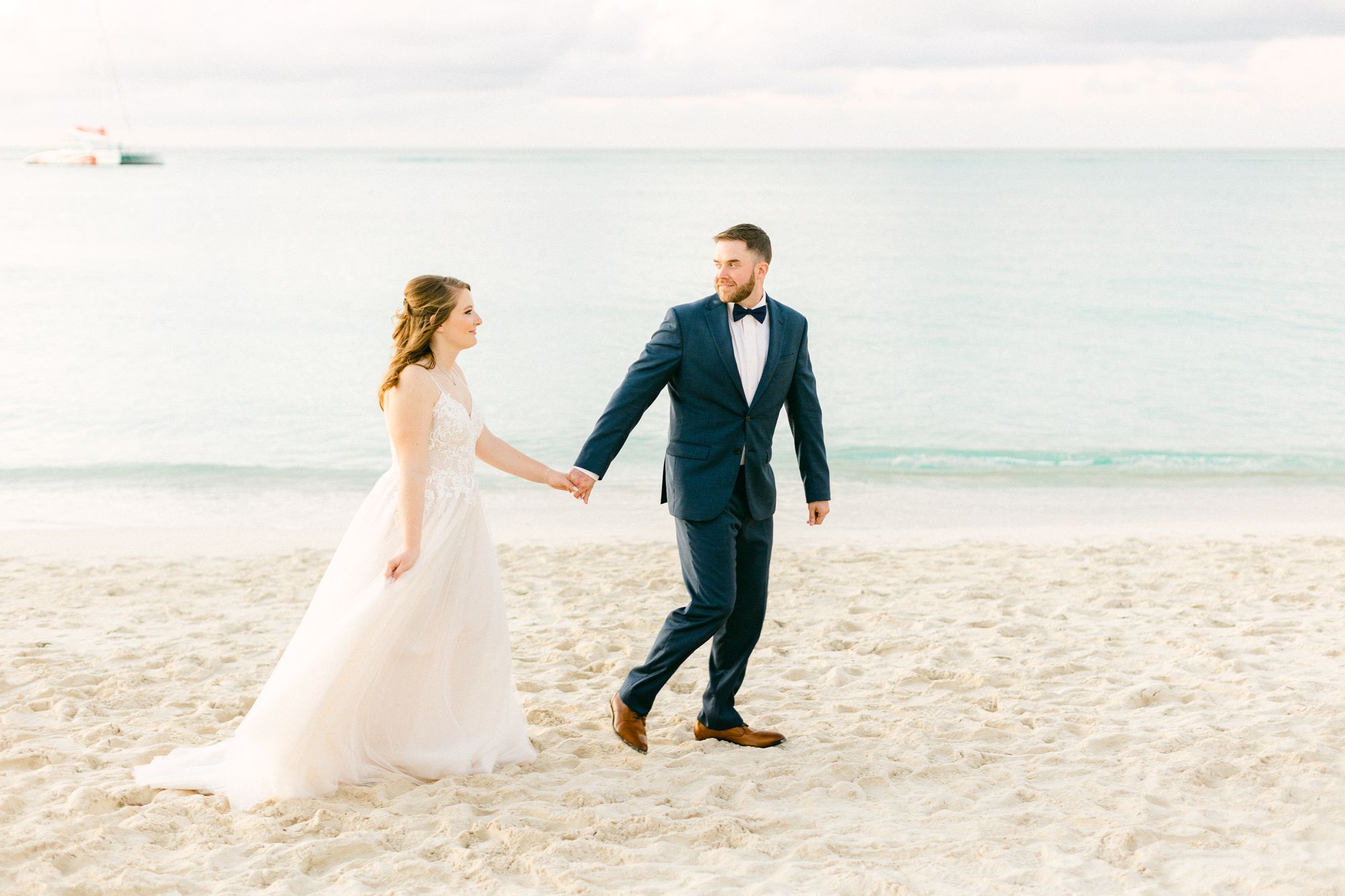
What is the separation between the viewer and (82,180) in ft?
276

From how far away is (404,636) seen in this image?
414 centimetres

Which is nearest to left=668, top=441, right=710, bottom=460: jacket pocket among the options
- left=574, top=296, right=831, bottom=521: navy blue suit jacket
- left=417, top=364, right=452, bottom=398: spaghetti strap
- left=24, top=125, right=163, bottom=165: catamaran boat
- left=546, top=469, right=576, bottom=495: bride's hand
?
left=574, top=296, right=831, bottom=521: navy blue suit jacket

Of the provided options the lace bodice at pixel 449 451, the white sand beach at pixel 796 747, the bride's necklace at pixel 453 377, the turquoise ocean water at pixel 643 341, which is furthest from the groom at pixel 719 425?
the turquoise ocean water at pixel 643 341

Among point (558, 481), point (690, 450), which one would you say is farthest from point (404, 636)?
point (690, 450)

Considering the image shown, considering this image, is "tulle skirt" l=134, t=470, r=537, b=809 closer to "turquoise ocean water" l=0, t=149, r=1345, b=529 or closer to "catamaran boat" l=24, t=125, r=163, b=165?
"turquoise ocean water" l=0, t=149, r=1345, b=529

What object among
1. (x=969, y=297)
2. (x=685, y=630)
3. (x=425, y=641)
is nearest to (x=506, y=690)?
(x=425, y=641)

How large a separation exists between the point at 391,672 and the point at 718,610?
4.06 feet

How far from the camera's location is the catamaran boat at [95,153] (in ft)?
362

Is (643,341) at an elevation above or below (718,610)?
above

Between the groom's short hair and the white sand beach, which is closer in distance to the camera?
the white sand beach

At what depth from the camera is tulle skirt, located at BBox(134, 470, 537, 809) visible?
4.02 metres

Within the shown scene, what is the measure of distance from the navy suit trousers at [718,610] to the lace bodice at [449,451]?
850 mm

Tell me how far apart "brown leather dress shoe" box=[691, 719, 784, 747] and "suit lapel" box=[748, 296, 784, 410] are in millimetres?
1362

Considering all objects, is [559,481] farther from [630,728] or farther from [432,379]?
[630,728]
